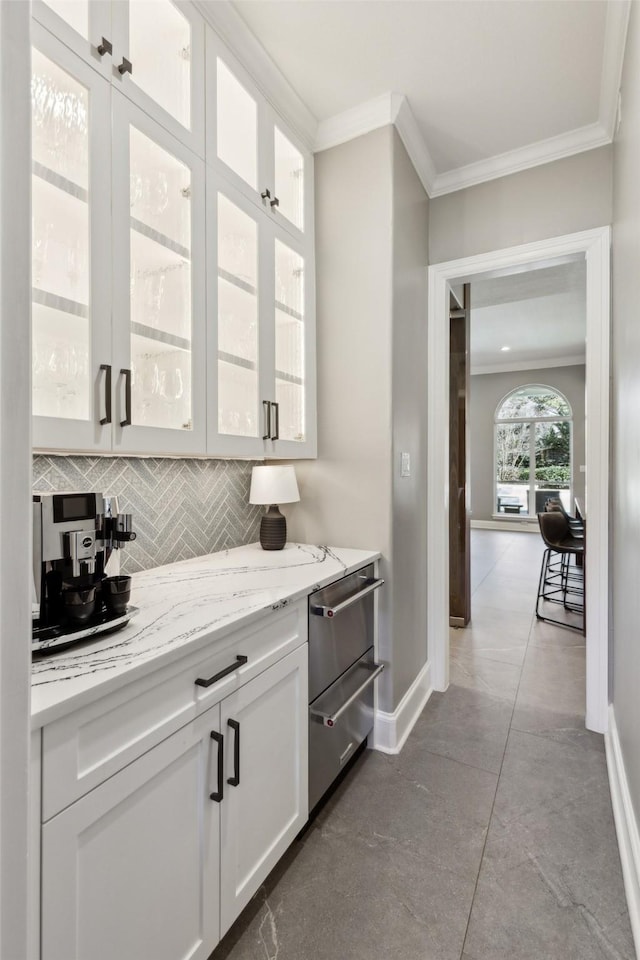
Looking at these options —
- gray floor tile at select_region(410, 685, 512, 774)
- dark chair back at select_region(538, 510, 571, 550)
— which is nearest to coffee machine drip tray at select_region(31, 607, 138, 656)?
gray floor tile at select_region(410, 685, 512, 774)

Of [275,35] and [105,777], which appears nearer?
[105,777]

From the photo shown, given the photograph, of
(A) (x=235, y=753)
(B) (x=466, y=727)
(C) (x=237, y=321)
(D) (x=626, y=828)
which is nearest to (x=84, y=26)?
(C) (x=237, y=321)

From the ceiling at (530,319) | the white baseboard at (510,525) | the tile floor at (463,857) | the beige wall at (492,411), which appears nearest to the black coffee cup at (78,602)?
the tile floor at (463,857)

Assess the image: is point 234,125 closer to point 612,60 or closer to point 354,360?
point 354,360

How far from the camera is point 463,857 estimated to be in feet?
5.01

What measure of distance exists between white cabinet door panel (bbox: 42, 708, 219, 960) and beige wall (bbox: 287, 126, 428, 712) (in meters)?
1.18

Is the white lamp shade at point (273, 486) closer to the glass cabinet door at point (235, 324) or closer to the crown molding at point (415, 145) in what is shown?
the glass cabinet door at point (235, 324)

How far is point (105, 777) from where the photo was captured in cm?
85

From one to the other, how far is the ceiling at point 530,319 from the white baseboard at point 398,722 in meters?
2.37

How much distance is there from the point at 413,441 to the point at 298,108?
1595mm

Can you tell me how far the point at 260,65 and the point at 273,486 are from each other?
5.51 ft

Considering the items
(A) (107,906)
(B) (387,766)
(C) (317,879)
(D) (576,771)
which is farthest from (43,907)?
(D) (576,771)

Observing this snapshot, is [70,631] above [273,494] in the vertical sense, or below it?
below

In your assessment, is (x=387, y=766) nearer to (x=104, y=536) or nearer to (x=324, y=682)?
(x=324, y=682)
